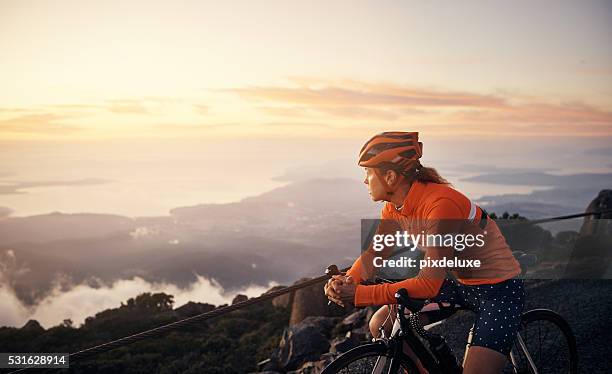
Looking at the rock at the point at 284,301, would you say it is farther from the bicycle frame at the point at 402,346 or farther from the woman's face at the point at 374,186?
the woman's face at the point at 374,186

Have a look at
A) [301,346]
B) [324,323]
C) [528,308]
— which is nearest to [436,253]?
[528,308]

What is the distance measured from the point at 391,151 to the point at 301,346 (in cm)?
818

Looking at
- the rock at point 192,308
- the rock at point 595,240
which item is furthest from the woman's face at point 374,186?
the rock at point 192,308

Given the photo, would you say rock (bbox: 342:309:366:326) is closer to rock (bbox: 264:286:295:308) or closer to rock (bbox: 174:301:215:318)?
rock (bbox: 264:286:295:308)

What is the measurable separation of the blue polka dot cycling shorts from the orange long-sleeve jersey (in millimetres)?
79

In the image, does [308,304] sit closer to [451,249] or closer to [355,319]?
[355,319]

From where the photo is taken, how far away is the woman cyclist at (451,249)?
9.71 ft

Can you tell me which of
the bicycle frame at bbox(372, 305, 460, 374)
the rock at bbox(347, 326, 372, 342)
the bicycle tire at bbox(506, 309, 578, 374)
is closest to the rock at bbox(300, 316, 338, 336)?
the rock at bbox(347, 326, 372, 342)

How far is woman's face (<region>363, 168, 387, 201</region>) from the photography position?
10.7 ft

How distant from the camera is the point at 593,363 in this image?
5992 millimetres

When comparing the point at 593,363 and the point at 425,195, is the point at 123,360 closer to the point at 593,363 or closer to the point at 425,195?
the point at 593,363

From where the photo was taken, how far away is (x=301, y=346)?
10.5m

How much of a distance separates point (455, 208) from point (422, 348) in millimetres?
958

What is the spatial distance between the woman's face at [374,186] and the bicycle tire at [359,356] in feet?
3.07
